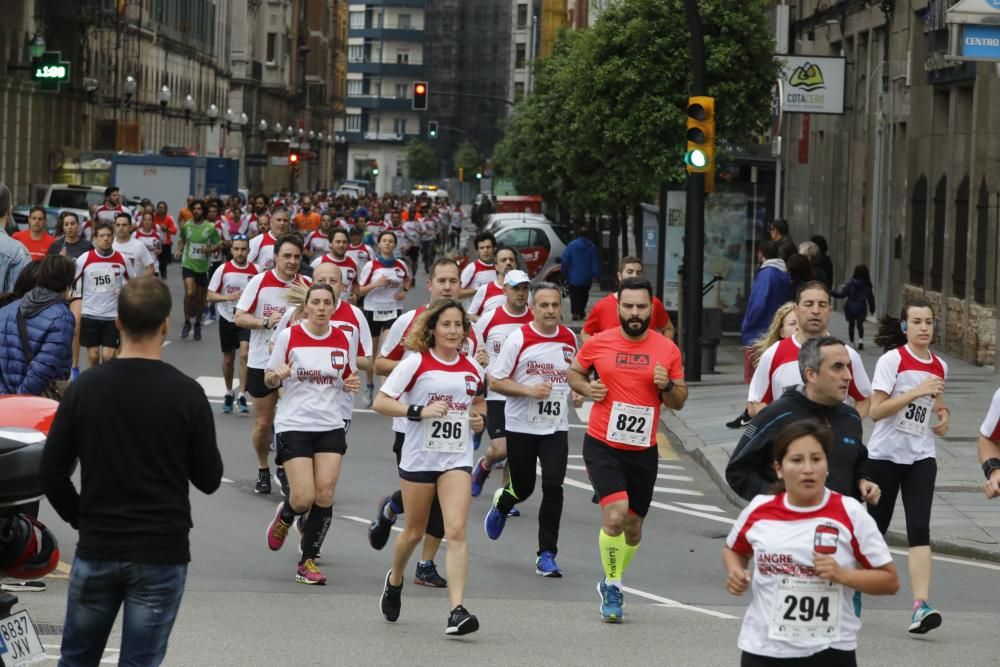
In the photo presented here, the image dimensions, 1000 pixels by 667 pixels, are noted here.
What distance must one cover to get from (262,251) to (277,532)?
10.4 m

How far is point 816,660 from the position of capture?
5.89m

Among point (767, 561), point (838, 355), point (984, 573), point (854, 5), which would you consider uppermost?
point (854, 5)

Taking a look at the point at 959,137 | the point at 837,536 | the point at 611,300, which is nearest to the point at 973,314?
the point at 959,137

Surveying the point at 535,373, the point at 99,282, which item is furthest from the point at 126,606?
the point at 99,282

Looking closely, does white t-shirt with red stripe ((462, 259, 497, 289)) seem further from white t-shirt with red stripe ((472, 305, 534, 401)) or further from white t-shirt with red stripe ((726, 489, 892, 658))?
white t-shirt with red stripe ((726, 489, 892, 658))

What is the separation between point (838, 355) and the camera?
748 cm

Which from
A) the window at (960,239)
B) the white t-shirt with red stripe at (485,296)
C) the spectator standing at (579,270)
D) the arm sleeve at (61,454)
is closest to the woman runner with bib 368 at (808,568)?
the arm sleeve at (61,454)

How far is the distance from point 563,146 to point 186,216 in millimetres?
8065

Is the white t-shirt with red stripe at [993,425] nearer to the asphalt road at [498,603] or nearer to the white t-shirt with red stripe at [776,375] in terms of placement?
the white t-shirt with red stripe at [776,375]

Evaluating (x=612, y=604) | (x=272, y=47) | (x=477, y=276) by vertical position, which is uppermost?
(x=272, y=47)

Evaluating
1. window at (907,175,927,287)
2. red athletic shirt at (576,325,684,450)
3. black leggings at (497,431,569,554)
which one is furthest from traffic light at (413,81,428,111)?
red athletic shirt at (576,325,684,450)

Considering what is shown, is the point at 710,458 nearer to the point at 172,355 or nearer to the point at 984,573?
the point at 984,573

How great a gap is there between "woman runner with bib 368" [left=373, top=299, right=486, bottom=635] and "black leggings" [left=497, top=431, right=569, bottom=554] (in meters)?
1.44

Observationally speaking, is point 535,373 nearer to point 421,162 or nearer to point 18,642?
point 18,642
